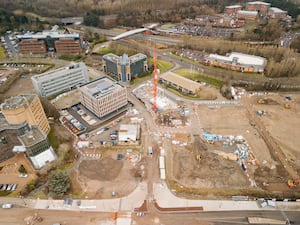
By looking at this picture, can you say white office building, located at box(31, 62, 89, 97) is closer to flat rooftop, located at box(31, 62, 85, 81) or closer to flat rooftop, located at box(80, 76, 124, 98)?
flat rooftop, located at box(31, 62, 85, 81)

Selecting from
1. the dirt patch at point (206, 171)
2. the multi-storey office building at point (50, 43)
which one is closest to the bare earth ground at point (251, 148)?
the dirt patch at point (206, 171)

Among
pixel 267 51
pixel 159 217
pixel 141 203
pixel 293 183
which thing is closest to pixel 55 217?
pixel 141 203

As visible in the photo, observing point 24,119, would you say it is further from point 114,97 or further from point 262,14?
point 262,14

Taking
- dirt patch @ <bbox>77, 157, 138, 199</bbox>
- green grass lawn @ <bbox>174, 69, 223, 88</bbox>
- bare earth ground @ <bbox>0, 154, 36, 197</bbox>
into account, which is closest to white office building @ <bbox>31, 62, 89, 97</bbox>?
bare earth ground @ <bbox>0, 154, 36, 197</bbox>

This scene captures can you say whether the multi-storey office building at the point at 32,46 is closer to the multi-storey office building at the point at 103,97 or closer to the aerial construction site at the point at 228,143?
the multi-storey office building at the point at 103,97

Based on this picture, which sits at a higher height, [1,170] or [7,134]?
[7,134]

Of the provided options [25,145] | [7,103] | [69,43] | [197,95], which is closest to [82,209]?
[25,145]

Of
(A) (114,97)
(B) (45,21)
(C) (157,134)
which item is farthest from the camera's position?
(B) (45,21)

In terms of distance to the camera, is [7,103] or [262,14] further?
[262,14]
